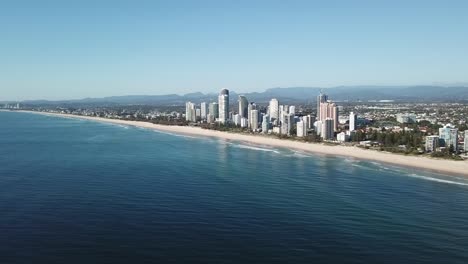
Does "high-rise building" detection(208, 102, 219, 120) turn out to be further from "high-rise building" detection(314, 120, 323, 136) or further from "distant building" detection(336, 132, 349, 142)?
"distant building" detection(336, 132, 349, 142)

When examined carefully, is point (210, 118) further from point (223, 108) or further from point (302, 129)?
point (302, 129)

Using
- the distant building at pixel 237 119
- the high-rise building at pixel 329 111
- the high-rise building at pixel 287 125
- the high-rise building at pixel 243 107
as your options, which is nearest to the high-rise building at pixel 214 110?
the high-rise building at pixel 243 107

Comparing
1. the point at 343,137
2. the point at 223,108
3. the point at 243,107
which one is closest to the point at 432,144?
the point at 343,137

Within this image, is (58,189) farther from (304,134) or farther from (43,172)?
(304,134)

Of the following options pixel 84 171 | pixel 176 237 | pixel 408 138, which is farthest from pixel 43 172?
pixel 408 138

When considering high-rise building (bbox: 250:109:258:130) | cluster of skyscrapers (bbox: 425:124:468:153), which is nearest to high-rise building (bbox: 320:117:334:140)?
cluster of skyscrapers (bbox: 425:124:468:153)

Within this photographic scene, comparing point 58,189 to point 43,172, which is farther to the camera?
point 43,172

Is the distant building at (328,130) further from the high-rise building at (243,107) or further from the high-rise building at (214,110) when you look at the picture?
the high-rise building at (214,110)
